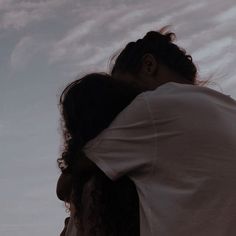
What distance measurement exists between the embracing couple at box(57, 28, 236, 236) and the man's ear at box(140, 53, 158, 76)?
0.11 metres

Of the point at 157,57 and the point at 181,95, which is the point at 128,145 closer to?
the point at 181,95

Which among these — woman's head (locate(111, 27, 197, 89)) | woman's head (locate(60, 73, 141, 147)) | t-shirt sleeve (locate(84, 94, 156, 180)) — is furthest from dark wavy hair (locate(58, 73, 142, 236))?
woman's head (locate(111, 27, 197, 89))

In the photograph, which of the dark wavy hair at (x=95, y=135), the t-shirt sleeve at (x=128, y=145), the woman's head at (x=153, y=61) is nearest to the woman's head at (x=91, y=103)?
the dark wavy hair at (x=95, y=135)

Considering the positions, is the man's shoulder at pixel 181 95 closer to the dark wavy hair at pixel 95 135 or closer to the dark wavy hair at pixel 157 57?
the dark wavy hair at pixel 95 135

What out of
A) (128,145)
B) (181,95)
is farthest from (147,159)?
(181,95)

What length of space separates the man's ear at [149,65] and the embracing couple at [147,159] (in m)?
0.11

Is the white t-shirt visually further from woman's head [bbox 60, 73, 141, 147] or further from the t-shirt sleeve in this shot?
woman's head [bbox 60, 73, 141, 147]

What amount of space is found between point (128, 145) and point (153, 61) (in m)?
1.11

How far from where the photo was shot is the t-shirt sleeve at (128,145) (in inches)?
140

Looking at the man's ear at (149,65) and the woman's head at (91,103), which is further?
the man's ear at (149,65)

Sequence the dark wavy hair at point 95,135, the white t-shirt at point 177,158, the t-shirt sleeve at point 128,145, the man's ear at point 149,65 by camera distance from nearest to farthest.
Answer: the white t-shirt at point 177,158, the t-shirt sleeve at point 128,145, the dark wavy hair at point 95,135, the man's ear at point 149,65

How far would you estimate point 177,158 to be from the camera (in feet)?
11.5

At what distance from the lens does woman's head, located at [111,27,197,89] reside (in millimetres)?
4516

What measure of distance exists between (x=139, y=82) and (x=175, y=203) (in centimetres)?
138
